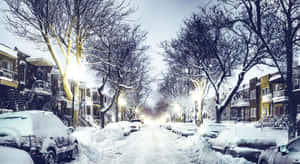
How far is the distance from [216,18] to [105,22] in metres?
7.25

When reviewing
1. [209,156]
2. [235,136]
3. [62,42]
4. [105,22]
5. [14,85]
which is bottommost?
[209,156]

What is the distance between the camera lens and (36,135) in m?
8.06

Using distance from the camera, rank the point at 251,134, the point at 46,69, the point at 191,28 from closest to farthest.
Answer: the point at 251,134 < the point at 191,28 < the point at 46,69

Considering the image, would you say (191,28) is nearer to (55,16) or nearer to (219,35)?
(219,35)

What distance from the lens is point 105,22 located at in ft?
64.2

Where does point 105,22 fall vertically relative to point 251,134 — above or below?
above

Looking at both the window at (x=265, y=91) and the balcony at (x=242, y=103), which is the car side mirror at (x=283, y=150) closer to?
the window at (x=265, y=91)

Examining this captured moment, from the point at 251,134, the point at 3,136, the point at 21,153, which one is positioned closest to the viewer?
the point at 21,153

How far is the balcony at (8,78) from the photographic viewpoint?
87.2 feet

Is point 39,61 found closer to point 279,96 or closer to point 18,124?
point 18,124

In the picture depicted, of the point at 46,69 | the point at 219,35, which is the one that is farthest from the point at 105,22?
the point at 46,69

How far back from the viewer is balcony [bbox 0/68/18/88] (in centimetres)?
2659

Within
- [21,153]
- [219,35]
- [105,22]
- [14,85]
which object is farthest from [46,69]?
[21,153]

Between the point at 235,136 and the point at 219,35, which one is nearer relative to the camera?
the point at 235,136
